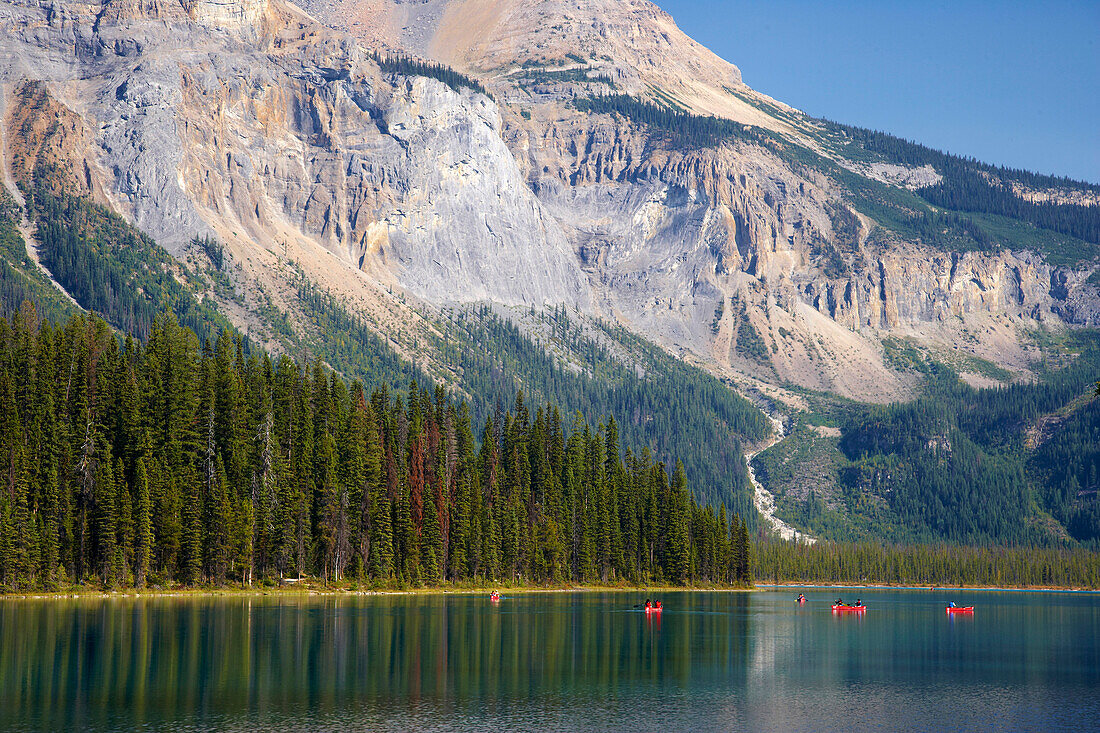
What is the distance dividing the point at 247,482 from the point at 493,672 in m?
62.6

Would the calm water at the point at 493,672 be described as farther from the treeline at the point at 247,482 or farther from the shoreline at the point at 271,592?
the treeline at the point at 247,482

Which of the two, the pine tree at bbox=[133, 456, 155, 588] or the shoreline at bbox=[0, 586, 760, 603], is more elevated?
the pine tree at bbox=[133, 456, 155, 588]

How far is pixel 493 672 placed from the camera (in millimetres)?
65000

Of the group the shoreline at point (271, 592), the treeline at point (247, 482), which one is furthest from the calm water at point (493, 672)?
the treeline at point (247, 482)

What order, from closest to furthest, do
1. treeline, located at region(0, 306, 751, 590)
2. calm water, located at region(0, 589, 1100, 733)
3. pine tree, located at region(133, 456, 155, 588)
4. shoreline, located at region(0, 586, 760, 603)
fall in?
1. calm water, located at region(0, 589, 1100, 733)
2. shoreline, located at region(0, 586, 760, 603)
3. pine tree, located at region(133, 456, 155, 588)
4. treeline, located at region(0, 306, 751, 590)

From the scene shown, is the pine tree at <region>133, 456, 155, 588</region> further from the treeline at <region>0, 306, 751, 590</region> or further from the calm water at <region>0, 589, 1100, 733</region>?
the calm water at <region>0, 589, 1100, 733</region>

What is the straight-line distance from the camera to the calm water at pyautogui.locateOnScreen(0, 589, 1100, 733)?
51906mm

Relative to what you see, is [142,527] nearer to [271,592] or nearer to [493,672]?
[271,592]

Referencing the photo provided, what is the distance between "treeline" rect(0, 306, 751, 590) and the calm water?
1036 cm

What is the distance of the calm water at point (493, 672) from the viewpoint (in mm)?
51906

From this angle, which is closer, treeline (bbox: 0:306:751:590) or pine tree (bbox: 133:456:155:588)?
pine tree (bbox: 133:456:155:588)

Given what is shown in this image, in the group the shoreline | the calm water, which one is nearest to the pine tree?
the shoreline

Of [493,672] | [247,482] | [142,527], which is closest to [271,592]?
[247,482]

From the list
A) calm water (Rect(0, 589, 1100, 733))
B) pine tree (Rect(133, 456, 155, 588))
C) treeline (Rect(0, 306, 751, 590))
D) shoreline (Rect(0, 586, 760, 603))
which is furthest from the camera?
treeline (Rect(0, 306, 751, 590))
